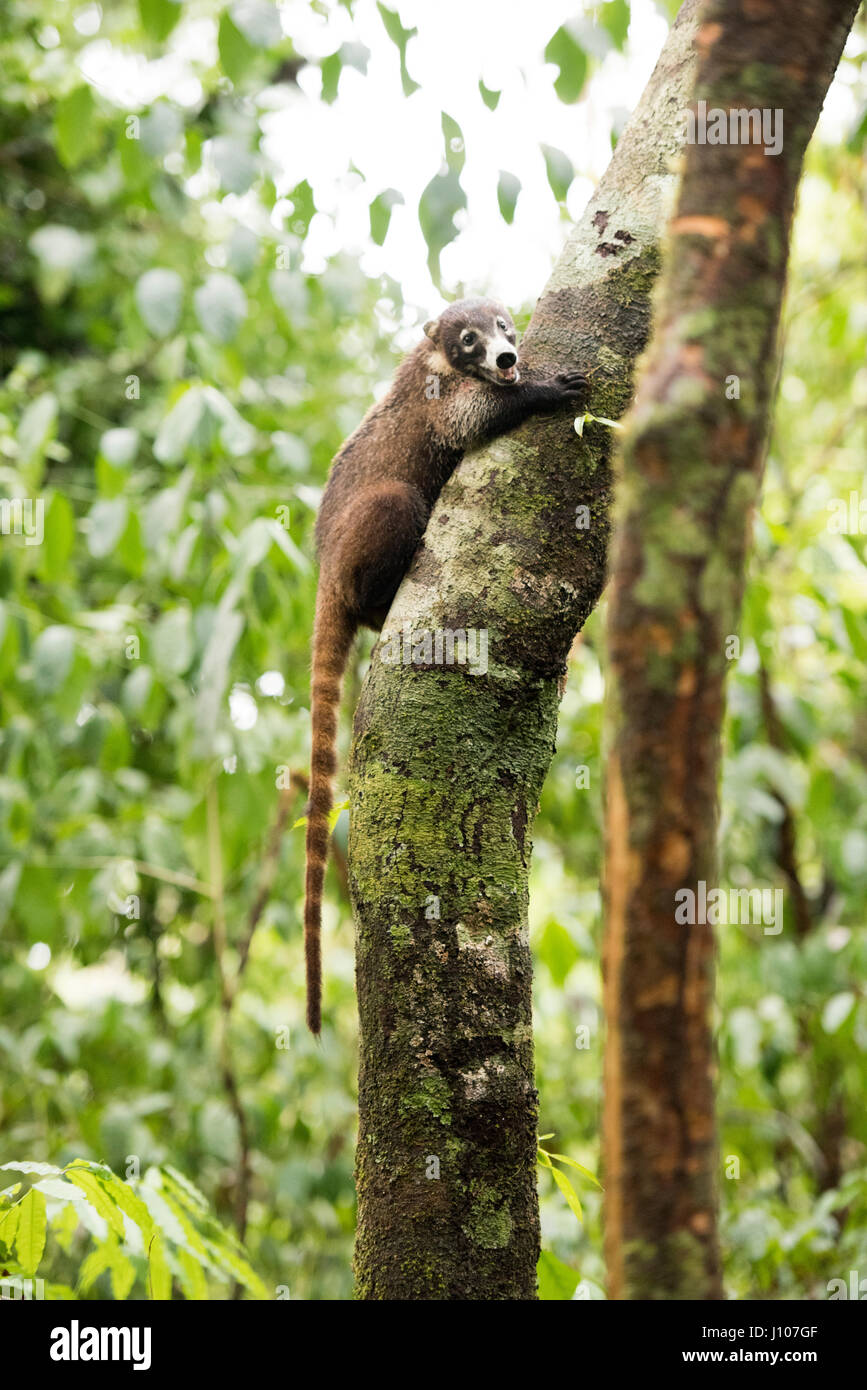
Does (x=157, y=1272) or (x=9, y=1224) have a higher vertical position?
(x=9, y=1224)

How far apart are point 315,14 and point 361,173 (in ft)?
1.38

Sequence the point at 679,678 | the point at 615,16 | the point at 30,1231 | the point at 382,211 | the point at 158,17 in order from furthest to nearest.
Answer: the point at 382,211
the point at 615,16
the point at 158,17
the point at 30,1231
the point at 679,678

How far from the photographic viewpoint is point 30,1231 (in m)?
1.59

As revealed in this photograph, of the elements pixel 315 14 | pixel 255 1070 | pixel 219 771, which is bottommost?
pixel 255 1070

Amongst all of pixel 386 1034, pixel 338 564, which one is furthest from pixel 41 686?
pixel 386 1034

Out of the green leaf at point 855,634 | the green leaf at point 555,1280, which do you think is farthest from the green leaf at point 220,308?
the green leaf at point 555,1280

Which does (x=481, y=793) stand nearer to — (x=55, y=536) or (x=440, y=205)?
(x=440, y=205)

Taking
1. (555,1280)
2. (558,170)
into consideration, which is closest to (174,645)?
(558,170)

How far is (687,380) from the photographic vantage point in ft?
3.07

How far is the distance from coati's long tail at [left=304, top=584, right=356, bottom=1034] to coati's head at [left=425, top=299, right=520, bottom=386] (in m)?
0.77

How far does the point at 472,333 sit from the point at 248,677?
125 centimetres

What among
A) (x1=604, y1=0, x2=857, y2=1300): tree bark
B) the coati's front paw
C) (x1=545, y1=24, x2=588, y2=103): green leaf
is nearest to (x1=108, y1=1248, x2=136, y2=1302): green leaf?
(x1=604, y1=0, x2=857, y2=1300): tree bark

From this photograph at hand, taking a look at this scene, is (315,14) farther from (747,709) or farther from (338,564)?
(747,709)

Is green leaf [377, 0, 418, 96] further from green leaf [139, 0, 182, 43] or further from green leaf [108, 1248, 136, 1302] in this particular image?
green leaf [108, 1248, 136, 1302]
